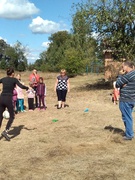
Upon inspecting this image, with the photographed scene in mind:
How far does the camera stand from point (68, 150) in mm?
6832

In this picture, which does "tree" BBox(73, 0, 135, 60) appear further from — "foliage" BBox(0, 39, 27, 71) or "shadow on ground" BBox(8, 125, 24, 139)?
"foliage" BBox(0, 39, 27, 71)

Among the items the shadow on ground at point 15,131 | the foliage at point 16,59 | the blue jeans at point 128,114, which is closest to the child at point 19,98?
the shadow on ground at point 15,131

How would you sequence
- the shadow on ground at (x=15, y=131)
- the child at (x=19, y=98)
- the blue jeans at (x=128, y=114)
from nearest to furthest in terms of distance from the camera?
the blue jeans at (x=128, y=114) → the shadow on ground at (x=15, y=131) → the child at (x=19, y=98)

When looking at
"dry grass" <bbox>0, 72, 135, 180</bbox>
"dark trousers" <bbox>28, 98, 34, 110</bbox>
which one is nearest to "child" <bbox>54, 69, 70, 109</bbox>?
"dark trousers" <bbox>28, 98, 34, 110</bbox>

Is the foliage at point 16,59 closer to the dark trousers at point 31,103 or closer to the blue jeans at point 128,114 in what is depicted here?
the dark trousers at point 31,103

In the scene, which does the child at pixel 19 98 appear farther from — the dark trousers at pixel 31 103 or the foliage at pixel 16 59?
the foliage at pixel 16 59

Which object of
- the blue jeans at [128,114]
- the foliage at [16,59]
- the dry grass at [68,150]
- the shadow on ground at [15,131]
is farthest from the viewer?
the foliage at [16,59]

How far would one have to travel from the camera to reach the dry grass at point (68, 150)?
5484 mm

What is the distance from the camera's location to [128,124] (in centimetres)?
761

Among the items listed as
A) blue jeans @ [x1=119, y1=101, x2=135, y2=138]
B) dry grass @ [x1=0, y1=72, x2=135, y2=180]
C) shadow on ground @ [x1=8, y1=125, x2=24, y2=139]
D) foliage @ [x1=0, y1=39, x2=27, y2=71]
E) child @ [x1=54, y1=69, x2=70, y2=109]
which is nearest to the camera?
dry grass @ [x1=0, y1=72, x2=135, y2=180]

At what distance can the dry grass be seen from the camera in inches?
216

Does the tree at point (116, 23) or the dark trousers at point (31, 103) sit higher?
the tree at point (116, 23)

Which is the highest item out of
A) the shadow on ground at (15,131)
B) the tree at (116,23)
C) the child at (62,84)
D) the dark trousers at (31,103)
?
the tree at (116,23)

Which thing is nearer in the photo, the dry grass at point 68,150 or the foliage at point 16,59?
→ the dry grass at point 68,150
